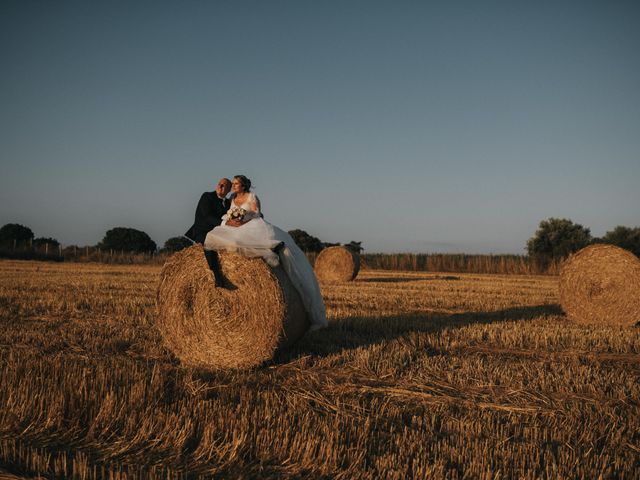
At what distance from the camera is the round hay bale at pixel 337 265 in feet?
69.4

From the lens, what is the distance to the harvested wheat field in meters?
3.05

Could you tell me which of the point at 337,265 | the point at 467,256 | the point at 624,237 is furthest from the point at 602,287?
the point at 624,237

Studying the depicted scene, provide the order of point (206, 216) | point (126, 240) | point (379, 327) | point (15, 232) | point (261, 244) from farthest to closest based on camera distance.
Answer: point (126, 240) < point (15, 232) < point (379, 327) < point (206, 216) < point (261, 244)

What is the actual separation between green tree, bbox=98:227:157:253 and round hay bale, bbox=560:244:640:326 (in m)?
63.3

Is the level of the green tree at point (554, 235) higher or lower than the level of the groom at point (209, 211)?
higher

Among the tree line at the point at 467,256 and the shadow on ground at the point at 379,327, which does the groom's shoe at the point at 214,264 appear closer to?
the shadow on ground at the point at 379,327

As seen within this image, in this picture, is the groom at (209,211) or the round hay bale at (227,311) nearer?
the round hay bale at (227,311)

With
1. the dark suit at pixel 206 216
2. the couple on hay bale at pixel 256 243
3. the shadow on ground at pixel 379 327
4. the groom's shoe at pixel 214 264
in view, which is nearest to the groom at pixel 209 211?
the dark suit at pixel 206 216

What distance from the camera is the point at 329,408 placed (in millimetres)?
4074

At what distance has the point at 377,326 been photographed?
320 inches

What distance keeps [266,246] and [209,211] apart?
5.52 feet

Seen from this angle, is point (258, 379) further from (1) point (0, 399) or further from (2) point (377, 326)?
(2) point (377, 326)

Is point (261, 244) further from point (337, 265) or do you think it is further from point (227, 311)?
point (337, 265)

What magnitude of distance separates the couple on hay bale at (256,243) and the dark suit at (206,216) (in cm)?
67
